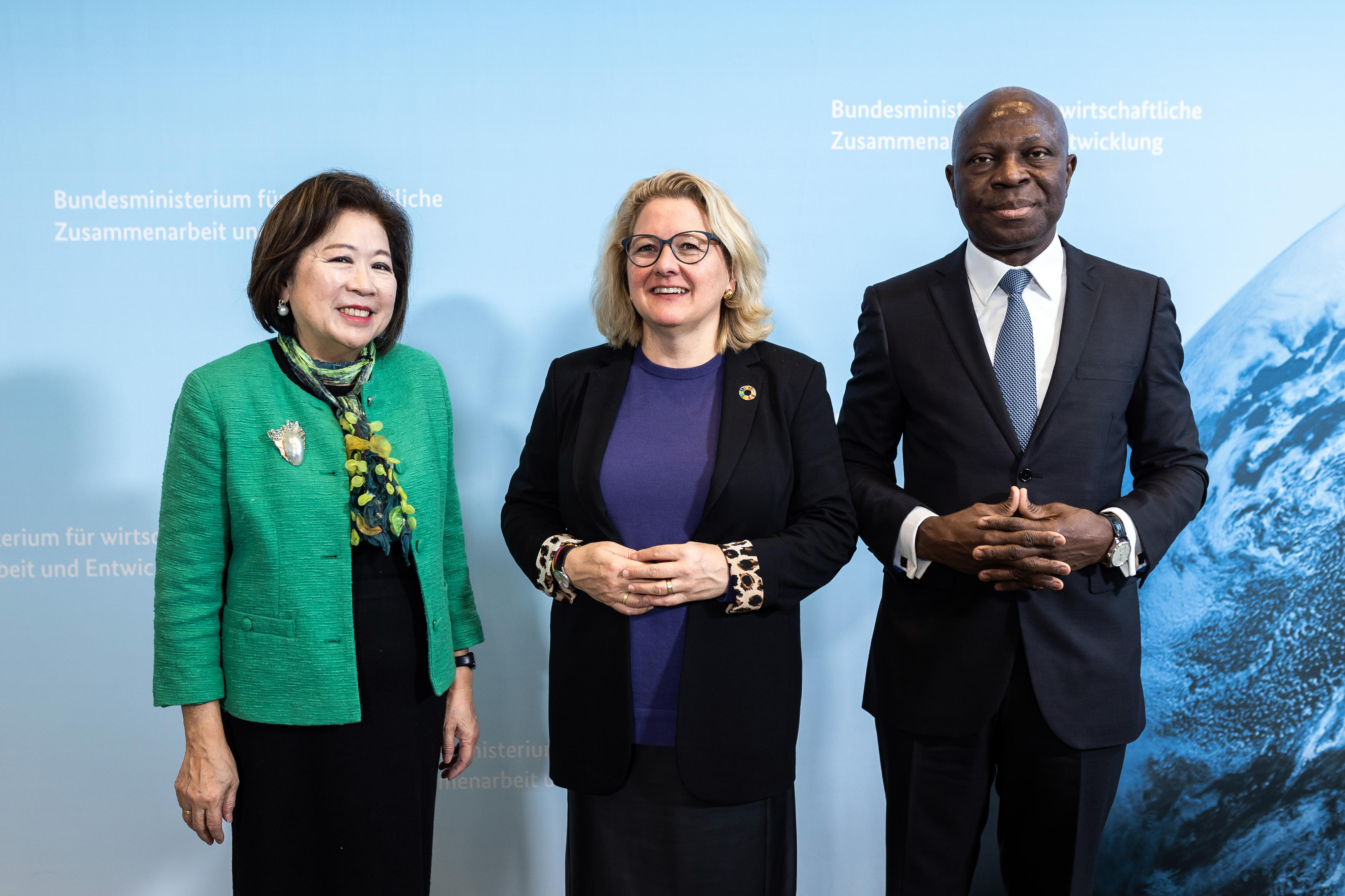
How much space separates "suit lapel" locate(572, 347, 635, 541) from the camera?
66.5 inches

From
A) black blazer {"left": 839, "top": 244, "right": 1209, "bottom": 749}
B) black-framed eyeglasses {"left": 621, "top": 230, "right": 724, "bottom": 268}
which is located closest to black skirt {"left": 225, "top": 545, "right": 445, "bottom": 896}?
black-framed eyeglasses {"left": 621, "top": 230, "right": 724, "bottom": 268}

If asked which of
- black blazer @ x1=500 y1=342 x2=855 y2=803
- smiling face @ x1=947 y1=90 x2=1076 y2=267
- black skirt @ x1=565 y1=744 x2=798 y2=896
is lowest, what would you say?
black skirt @ x1=565 y1=744 x2=798 y2=896

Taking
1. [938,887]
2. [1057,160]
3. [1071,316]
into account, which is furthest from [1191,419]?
[938,887]

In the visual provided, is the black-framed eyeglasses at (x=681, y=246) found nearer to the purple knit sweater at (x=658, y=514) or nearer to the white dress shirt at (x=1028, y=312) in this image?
the purple knit sweater at (x=658, y=514)

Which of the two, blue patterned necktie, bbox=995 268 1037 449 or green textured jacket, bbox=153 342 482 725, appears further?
blue patterned necktie, bbox=995 268 1037 449

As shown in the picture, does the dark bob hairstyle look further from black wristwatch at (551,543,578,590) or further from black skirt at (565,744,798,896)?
black skirt at (565,744,798,896)

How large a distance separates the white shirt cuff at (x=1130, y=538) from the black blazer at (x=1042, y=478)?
1 cm

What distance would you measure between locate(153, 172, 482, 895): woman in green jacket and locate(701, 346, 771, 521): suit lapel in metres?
0.58

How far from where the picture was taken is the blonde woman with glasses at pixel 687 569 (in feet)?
5.37

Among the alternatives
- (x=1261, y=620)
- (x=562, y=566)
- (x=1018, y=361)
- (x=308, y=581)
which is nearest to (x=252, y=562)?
(x=308, y=581)

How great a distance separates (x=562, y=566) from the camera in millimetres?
1682

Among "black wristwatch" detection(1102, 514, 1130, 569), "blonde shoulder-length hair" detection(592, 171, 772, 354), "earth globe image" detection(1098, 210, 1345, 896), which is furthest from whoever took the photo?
"earth globe image" detection(1098, 210, 1345, 896)

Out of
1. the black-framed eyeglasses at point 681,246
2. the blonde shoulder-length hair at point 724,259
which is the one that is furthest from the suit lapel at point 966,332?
the black-framed eyeglasses at point 681,246

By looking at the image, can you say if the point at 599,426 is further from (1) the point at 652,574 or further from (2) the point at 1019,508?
(2) the point at 1019,508
